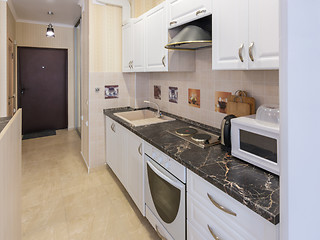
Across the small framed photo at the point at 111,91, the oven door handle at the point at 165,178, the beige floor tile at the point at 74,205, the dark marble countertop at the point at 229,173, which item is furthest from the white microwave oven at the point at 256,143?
the small framed photo at the point at 111,91

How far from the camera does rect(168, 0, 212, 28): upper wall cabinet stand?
153 centimetres

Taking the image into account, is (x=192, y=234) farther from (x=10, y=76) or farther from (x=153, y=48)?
(x=10, y=76)

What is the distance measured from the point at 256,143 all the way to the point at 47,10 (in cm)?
453

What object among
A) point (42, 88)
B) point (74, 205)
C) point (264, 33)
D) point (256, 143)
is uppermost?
point (42, 88)

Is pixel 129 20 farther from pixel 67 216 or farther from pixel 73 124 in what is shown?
pixel 73 124

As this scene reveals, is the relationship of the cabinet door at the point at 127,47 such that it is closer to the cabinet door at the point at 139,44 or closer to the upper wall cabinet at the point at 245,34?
the cabinet door at the point at 139,44

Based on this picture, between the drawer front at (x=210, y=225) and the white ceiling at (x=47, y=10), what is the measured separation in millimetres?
3818

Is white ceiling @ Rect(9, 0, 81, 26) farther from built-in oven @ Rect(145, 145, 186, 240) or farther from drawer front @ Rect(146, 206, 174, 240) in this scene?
drawer front @ Rect(146, 206, 174, 240)

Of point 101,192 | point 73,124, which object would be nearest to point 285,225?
point 101,192

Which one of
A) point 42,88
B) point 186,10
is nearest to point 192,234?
point 186,10

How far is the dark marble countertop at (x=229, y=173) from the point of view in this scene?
2.88 ft

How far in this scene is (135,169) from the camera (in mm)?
2090

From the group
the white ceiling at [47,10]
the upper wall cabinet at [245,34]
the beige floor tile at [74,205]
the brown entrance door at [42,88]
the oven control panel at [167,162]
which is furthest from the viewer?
the brown entrance door at [42,88]

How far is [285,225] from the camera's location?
0.47 meters
